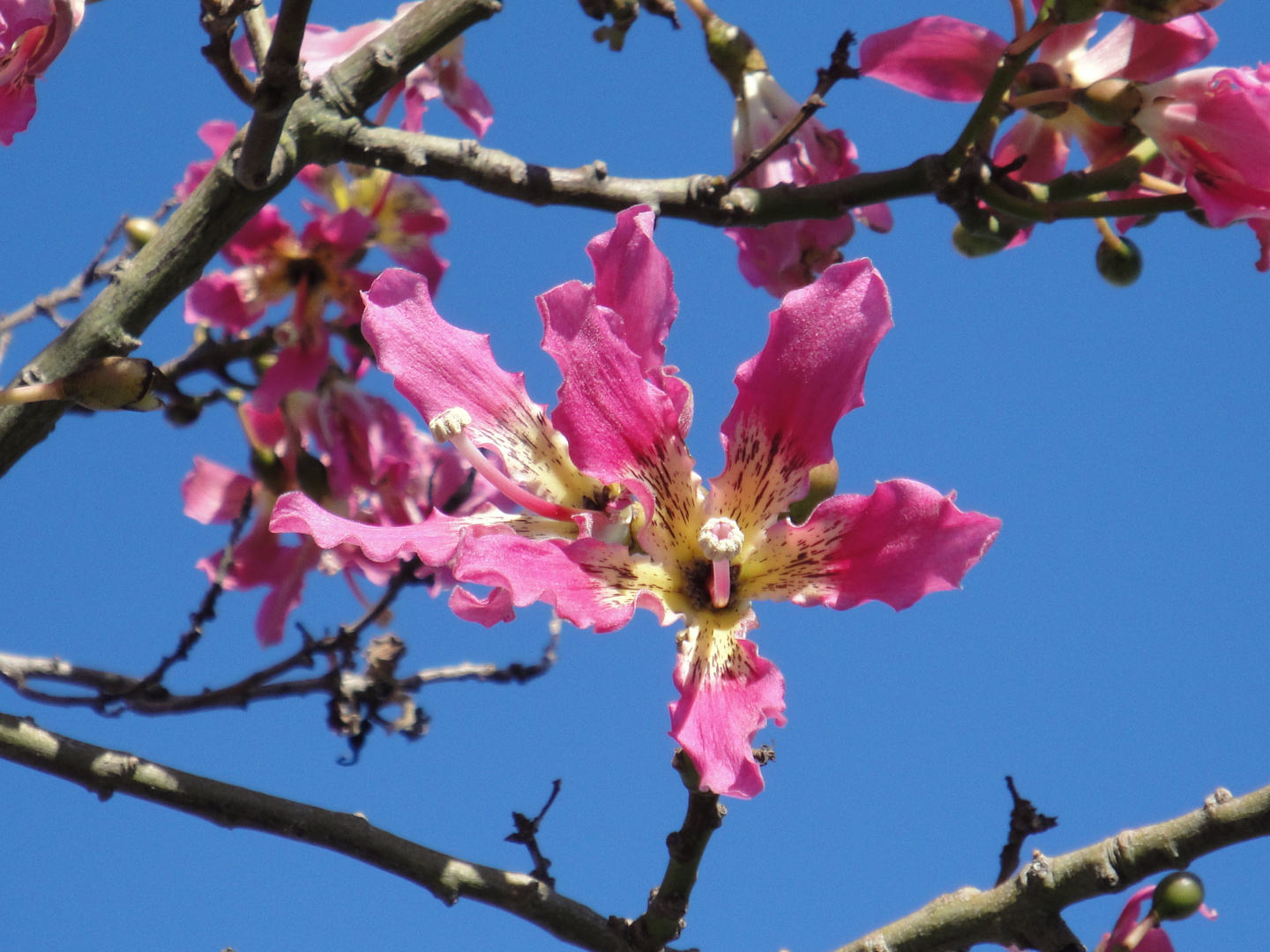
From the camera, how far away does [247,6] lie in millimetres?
1593

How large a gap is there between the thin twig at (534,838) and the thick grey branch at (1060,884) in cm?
41

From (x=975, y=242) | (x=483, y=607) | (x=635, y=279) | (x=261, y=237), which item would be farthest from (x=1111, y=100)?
(x=261, y=237)

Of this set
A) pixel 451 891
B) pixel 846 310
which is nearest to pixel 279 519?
pixel 451 891

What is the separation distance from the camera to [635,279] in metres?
1.65

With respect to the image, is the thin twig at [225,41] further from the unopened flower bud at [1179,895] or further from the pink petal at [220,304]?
the unopened flower bud at [1179,895]

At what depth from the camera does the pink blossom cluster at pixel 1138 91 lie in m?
1.88

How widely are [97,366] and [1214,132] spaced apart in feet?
5.18

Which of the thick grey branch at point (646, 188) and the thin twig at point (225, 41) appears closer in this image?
the thin twig at point (225, 41)

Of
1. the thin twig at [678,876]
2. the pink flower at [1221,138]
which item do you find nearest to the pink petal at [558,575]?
the thin twig at [678,876]

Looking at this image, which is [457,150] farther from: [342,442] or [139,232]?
→ [139,232]

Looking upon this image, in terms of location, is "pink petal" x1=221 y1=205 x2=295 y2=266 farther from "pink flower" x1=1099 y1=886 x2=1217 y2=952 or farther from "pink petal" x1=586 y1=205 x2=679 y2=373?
"pink flower" x1=1099 y1=886 x2=1217 y2=952

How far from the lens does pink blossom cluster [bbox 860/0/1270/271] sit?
6.17 feet

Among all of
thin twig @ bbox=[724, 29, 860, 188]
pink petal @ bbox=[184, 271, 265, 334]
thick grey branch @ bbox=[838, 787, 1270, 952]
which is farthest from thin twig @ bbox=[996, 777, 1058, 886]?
pink petal @ bbox=[184, 271, 265, 334]

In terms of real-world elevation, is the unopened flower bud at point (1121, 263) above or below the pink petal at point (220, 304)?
above
